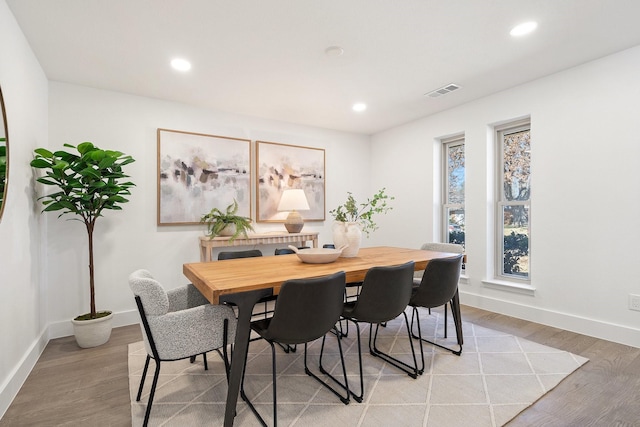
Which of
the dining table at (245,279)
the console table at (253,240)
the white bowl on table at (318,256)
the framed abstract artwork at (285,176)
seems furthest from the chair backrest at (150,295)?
the framed abstract artwork at (285,176)

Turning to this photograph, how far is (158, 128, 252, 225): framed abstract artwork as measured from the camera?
147 inches

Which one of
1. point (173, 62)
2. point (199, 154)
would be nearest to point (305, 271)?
point (173, 62)

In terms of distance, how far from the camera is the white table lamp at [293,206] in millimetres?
4176

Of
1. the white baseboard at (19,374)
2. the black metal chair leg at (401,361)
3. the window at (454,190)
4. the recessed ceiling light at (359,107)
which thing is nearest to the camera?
the white baseboard at (19,374)

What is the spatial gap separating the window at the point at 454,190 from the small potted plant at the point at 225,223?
270cm

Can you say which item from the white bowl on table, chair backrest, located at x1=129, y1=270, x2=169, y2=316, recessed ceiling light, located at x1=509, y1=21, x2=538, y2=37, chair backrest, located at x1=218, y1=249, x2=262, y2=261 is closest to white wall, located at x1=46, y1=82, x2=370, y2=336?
chair backrest, located at x1=218, y1=249, x2=262, y2=261

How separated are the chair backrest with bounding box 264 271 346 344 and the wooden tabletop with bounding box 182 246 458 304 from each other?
0.12m

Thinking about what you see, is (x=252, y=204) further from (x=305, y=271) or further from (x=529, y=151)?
(x=529, y=151)

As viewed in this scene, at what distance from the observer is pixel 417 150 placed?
4730 mm

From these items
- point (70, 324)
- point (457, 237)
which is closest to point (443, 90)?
point (457, 237)

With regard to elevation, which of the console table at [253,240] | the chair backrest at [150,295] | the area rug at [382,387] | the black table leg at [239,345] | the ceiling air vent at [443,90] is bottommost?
the area rug at [382,387]

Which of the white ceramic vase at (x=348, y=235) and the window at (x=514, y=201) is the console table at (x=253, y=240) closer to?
the white ceramic vase at (x=348, y=235)

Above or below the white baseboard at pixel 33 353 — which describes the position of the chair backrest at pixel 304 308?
above

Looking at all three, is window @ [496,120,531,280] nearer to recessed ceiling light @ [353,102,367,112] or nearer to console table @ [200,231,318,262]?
recessed ceiling light @ [353,102,367,112]
